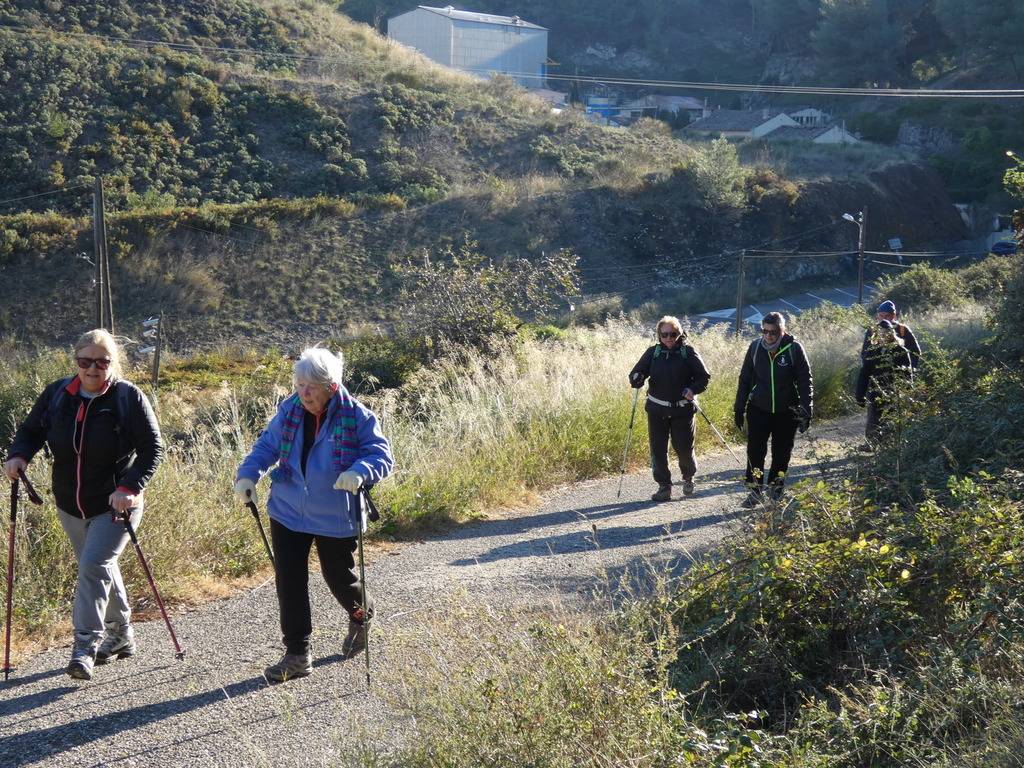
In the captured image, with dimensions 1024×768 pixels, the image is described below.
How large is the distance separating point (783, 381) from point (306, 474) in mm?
4994

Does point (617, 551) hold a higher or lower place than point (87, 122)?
lower

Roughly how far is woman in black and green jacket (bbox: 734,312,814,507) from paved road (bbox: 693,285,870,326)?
2861 cm

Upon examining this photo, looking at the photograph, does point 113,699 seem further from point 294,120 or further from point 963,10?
point 963,10

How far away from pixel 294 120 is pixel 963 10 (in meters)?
48.0

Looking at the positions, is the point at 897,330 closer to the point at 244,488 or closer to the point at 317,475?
the point at 317,475

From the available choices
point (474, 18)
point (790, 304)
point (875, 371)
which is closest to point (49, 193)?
point (790, 304)

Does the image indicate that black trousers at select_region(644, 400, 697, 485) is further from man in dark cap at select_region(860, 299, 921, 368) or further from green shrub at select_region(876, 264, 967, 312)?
green shrub at select_region(876, 264, 967, 312)

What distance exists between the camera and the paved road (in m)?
38.9

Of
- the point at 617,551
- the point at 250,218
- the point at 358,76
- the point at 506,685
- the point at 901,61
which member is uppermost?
the point at 901,61

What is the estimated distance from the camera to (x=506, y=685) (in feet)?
12.3

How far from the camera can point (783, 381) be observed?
8820 mm

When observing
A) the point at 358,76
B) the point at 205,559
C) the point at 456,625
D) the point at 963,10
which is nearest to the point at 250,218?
the point at 358,76

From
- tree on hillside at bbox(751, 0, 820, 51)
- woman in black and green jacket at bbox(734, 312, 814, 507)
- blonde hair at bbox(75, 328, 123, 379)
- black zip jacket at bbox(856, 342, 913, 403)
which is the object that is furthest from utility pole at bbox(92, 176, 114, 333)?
tree on hillside at bbox(751, 0, 820, 51)

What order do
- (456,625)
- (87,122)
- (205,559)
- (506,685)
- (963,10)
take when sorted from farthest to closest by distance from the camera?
1. (963,10)
2. (87,122)
3. (205,559)
4. (456,625)
5. (506,685)
